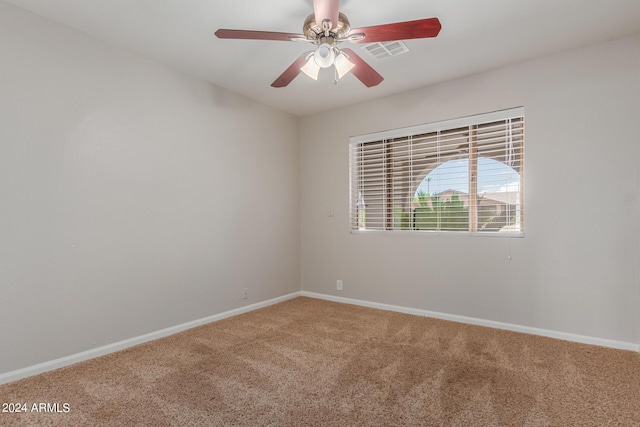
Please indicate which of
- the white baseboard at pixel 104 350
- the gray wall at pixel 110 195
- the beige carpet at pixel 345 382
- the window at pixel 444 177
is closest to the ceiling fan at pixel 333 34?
the gray wall at pixel 110 195

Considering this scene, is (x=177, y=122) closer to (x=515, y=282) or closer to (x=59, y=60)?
(x=59, y=60)

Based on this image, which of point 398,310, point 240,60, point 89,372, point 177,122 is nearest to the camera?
point 89,372

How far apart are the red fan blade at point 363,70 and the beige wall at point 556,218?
4.28 ft

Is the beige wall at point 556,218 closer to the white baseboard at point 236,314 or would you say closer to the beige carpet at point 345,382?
the white baseboard at point 236,314

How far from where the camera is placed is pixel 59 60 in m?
2.46

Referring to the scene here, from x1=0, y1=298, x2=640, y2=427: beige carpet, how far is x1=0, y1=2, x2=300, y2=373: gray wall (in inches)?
16.2

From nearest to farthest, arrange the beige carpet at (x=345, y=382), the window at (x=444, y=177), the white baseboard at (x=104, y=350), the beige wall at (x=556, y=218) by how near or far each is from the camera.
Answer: the beige carpet at (x=345, y=382) → the white baseboard at (x=104, y=350) → the beige wall at (x=556, y=218) → the window at (x=444, y=177)

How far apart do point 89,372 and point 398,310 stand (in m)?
2.87

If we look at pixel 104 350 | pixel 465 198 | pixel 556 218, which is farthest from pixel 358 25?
pixel 104 350

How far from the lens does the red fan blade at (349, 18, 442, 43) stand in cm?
187

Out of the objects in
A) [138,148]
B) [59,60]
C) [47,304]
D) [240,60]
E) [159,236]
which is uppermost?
[240,60]

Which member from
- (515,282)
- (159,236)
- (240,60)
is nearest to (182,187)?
(159,236)

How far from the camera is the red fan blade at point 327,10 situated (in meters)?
1.80

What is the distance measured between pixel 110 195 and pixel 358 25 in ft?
Answer: 7.69
